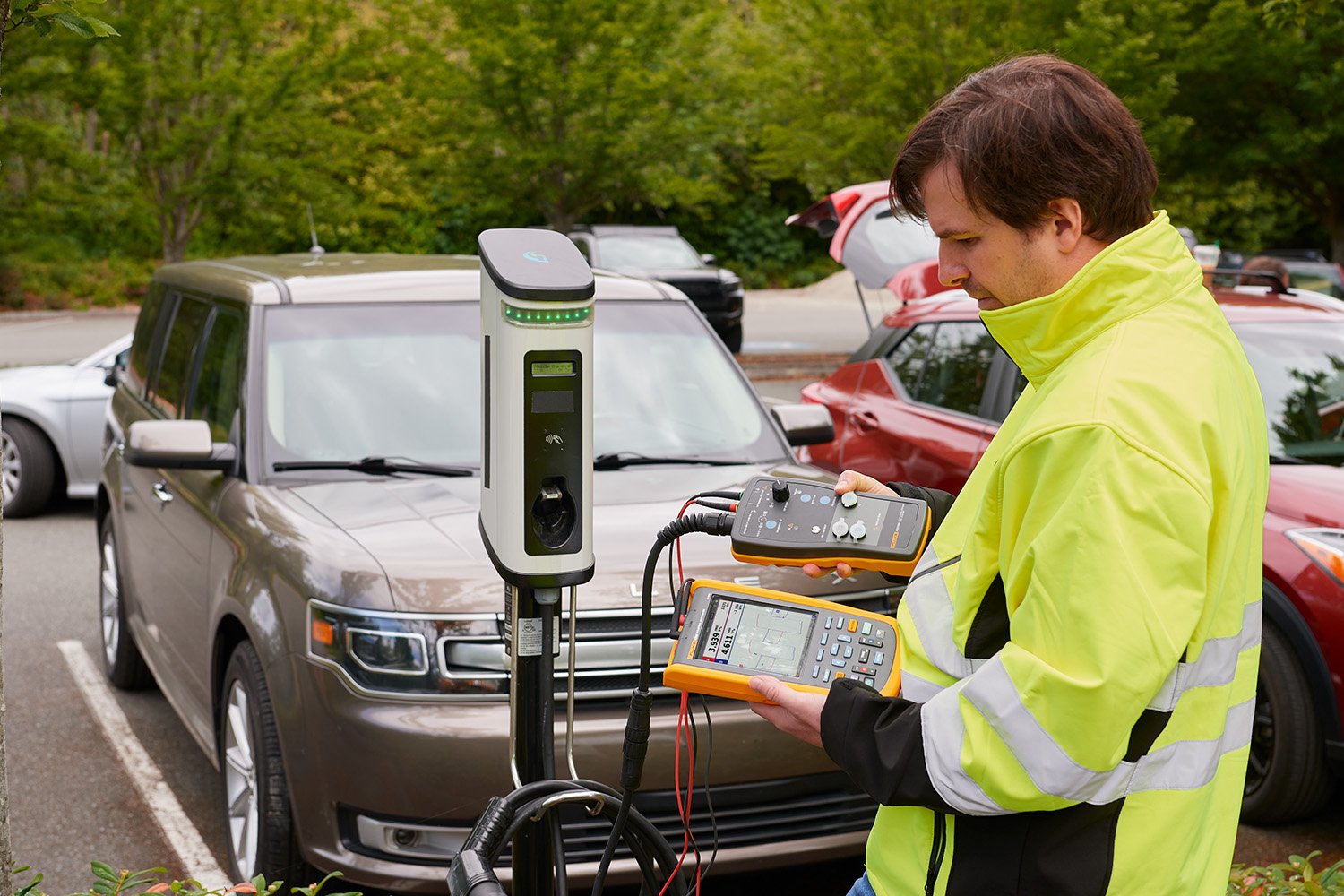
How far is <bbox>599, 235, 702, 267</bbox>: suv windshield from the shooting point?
20.8m

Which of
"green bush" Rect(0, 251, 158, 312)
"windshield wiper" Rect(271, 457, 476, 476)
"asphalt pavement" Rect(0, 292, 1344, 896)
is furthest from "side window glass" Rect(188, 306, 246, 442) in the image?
Answer: "green bush" Rect(0, 251, 158, 312)

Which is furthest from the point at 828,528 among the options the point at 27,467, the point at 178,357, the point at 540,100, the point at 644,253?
the point at 540,100

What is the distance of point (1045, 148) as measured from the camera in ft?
Answer: 5.19

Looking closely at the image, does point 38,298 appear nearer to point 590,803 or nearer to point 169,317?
point 169,317

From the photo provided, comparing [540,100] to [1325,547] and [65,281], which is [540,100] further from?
[1325,547]

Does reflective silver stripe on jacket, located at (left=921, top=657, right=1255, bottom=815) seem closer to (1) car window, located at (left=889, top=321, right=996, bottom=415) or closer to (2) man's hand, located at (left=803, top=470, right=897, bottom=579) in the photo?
(2) man's hand, located at (left=803, top=470, right=897, bottom=579)

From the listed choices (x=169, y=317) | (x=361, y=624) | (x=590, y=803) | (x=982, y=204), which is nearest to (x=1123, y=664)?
(x=982, y=204)

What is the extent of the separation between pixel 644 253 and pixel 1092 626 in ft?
65.4

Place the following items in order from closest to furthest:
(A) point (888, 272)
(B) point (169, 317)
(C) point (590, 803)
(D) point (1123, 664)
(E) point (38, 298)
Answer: (D) point (1123, 664), (C) point (590, 803), (B) point (169, 317), (A) point (888, 272), (E) point (38, 298)

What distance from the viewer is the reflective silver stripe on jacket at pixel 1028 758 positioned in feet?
4.94

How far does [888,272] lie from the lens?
6.74m

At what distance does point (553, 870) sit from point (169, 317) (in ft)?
13.6

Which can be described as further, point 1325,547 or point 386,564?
point 1325,547

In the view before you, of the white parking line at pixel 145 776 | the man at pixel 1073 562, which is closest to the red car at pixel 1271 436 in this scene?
the man at pixel 1073 562
